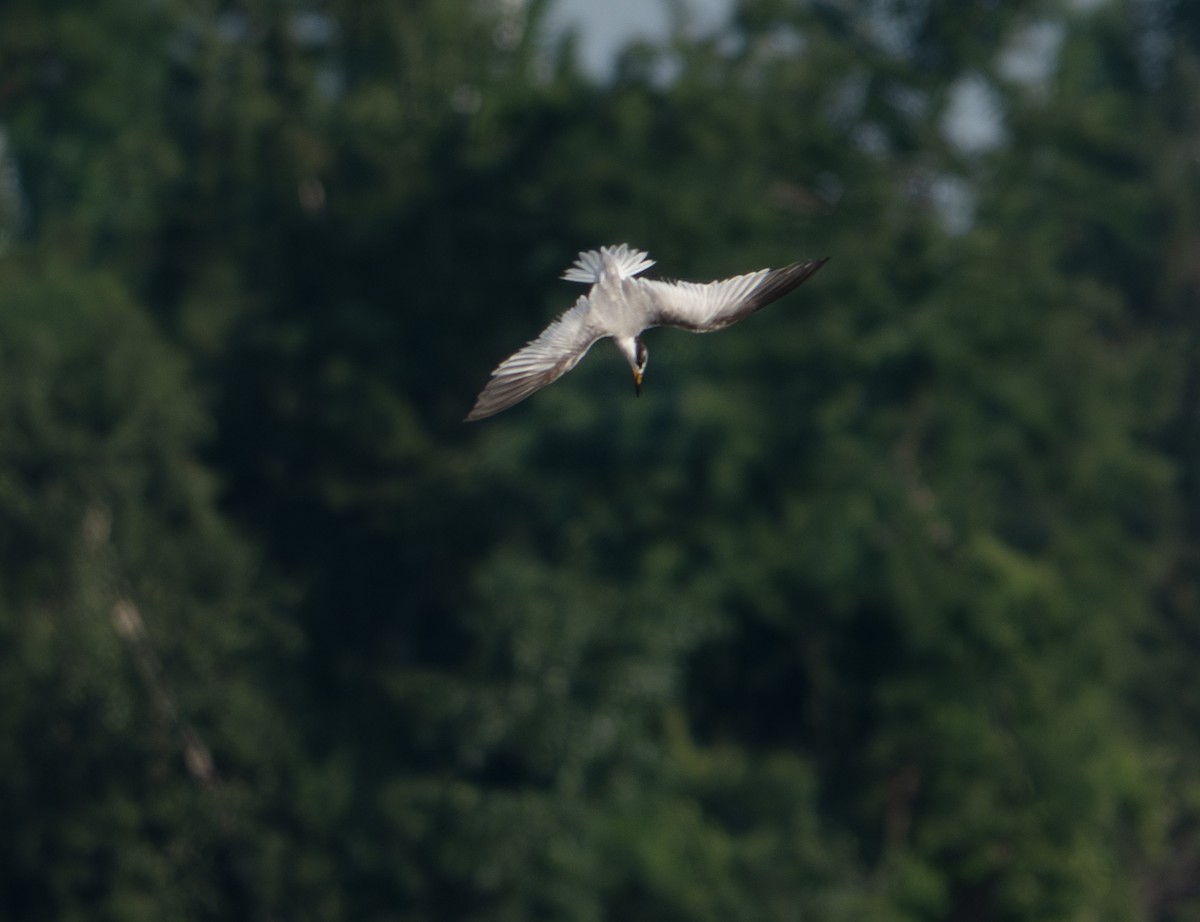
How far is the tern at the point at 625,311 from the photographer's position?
449 inches

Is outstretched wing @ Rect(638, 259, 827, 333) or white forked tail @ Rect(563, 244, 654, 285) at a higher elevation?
white forked tail @ Rect(563, 244, 654, 285)

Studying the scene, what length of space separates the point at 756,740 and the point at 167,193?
11.0m

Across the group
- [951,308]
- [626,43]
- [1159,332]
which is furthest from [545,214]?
[1159,332]

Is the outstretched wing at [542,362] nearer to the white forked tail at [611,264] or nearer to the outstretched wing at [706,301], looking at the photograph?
the white forked tail at [611,264]

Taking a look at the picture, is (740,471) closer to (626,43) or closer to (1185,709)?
(626,43)

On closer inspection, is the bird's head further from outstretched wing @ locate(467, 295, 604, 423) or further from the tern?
outstretched wing @ locate(467, 295, 604, 423)

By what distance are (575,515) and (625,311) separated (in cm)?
1547

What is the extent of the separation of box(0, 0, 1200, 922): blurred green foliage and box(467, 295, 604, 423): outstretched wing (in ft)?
42.1

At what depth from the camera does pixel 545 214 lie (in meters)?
28.8

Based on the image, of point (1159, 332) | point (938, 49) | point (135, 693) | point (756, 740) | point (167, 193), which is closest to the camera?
point (135, 693)

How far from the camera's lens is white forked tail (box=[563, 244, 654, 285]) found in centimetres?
1158

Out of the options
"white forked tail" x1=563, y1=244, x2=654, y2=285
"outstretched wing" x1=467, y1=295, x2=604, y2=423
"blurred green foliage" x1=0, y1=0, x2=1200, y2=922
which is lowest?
"outstretched wing" x1=467, y1=295, x2=604, y2=423

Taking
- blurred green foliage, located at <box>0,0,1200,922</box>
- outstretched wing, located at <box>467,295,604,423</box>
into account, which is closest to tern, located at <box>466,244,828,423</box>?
outstretched wing, located at <box>467,295,604,423</box>

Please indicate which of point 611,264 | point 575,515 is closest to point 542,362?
point 611,264
